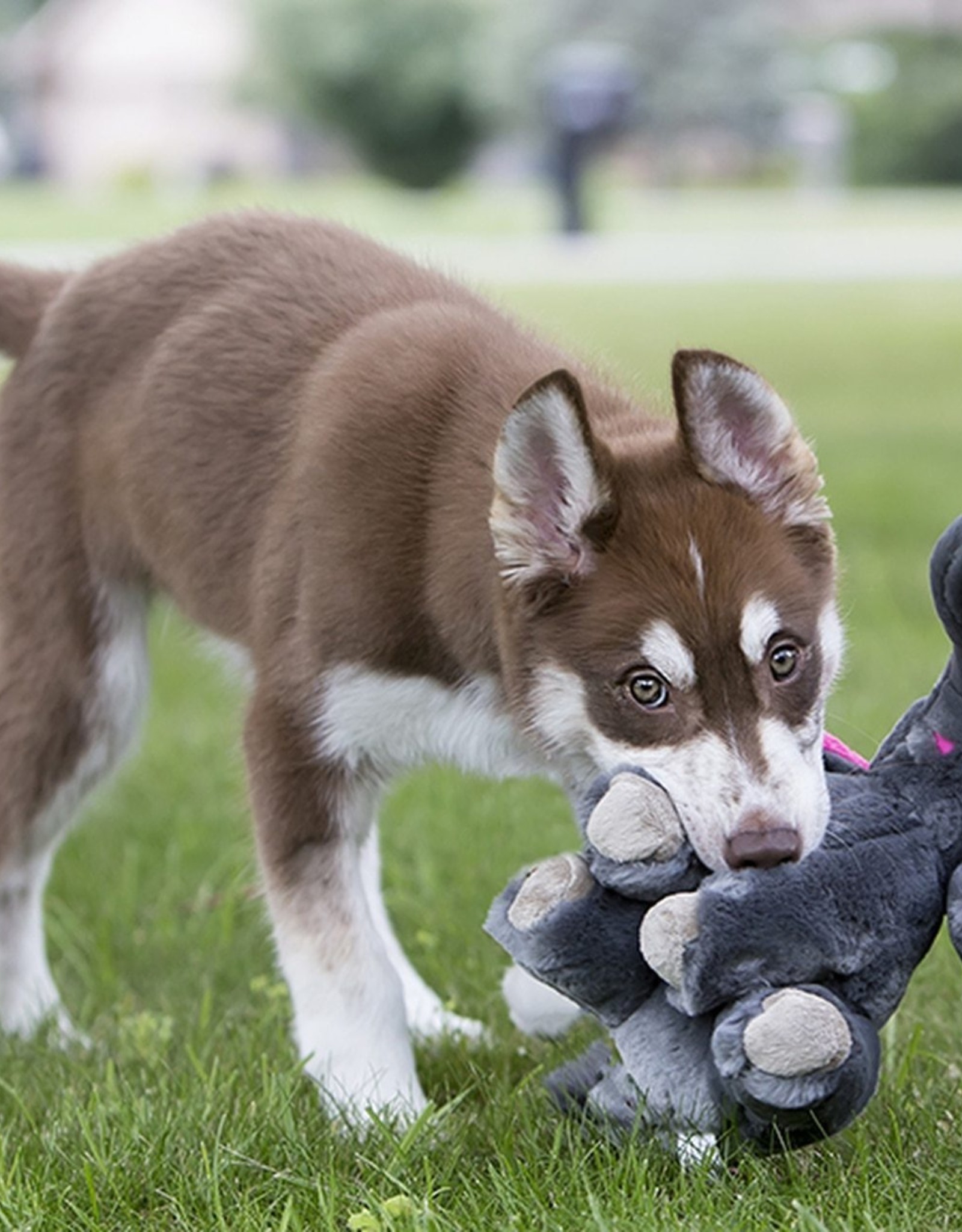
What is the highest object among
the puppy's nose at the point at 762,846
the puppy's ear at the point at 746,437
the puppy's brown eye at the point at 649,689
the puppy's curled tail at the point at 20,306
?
the puppy's ear at the point at 746,437

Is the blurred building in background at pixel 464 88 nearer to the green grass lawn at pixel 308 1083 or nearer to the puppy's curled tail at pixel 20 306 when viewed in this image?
the green grass lawn at pixel 308 1083

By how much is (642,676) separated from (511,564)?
1.06 feet

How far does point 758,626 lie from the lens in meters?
3.03

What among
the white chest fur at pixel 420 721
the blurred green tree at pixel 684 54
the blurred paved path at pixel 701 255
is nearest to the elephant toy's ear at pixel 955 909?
the white chest fur at pixel 420 721

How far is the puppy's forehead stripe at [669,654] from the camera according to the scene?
3000mm

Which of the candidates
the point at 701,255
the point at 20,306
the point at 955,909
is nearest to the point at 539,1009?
the point at 955,909

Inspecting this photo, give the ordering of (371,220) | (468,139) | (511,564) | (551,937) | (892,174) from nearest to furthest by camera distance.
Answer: (551,937) < (511,564) < (371,220) < (892,174) < (468,139)

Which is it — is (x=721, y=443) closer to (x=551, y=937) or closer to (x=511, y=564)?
(x=511, y=564)

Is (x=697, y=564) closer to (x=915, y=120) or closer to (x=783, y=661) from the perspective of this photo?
(x=783, y=661)

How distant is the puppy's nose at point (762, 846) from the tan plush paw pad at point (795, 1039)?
0.19 meters

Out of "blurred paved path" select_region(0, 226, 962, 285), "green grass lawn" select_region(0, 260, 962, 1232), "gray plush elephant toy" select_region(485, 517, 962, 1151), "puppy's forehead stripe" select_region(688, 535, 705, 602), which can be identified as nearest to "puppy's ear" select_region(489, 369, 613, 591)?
"puppy's forehead stripe" select_region(688, 535, 705, 602)

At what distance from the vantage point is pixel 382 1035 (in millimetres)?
3633

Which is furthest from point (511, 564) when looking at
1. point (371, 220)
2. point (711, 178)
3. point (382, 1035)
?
point (711, 178)

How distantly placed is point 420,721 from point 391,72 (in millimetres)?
53623
